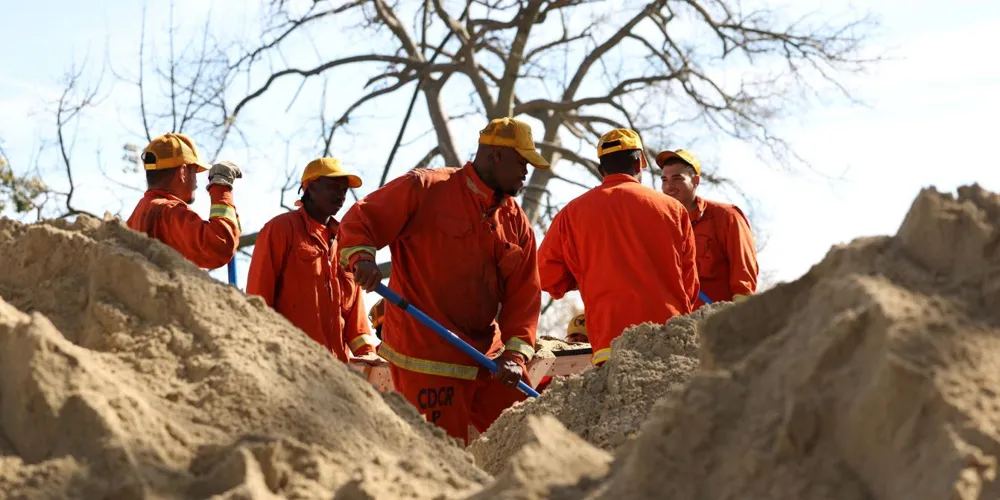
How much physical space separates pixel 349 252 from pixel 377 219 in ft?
0.74

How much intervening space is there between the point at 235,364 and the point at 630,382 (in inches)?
94.0

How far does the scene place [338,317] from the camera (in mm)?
6254

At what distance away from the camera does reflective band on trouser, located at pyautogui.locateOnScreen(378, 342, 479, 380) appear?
554cm

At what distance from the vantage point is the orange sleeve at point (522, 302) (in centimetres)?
576

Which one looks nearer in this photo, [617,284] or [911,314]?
[911,314]

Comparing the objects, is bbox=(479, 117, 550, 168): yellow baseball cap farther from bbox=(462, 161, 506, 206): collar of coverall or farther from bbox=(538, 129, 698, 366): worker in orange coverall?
bbox=(538, 129, 698, 366): worker in orange coverall

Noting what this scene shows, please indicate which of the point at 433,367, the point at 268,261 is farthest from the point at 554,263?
the point at 268,261

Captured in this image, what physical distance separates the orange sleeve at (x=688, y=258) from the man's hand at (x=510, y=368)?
993mm

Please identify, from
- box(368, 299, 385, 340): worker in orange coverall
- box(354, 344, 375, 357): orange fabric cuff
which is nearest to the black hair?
box(354, 344, 375, 357): orange fabric cuff

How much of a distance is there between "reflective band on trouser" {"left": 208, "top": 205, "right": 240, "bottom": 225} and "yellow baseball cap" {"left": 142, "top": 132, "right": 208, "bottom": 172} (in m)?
0.25

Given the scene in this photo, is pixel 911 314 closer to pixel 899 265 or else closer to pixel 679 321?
pixel 899 265

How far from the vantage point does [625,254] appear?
19.2ft

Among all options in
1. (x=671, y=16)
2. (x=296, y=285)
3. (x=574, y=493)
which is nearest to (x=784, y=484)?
(x=574, y=493)

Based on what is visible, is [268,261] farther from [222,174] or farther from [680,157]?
[680,157]
